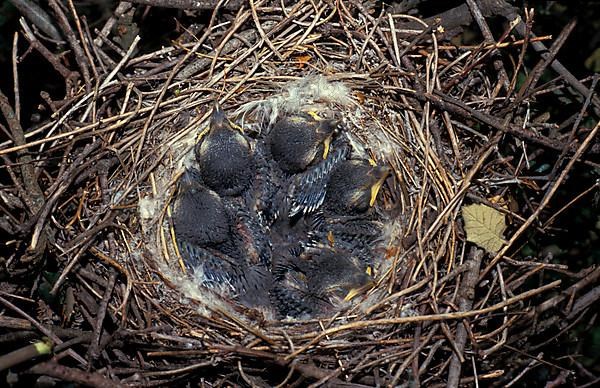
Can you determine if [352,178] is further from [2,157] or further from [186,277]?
[2,157]

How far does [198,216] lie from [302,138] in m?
0.42

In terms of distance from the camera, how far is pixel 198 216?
2322 millimetres

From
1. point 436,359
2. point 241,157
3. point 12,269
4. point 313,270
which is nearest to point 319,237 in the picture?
point 313,270

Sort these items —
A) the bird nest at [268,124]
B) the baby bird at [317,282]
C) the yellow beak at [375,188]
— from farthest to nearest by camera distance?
the yellow beak at [375,188]
the baby bird at [317,282]
the bird nest at [268,124]

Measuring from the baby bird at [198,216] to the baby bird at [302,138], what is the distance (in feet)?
0.90

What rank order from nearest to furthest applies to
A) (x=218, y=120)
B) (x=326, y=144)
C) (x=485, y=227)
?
(x=485, y=227) → (x=218, y=120) → (x=326, y=144)

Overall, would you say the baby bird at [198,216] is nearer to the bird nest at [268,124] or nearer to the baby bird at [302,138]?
the bird nest at [268,124]

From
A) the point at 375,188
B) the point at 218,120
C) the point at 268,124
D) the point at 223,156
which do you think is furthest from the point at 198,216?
the point at 375,188

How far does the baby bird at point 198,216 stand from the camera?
→ 2.33 meters

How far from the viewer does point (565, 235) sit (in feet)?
8.63

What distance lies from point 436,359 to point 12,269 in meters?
1.25

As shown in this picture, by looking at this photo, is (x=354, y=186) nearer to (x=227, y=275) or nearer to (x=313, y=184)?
(x=313, y=184)

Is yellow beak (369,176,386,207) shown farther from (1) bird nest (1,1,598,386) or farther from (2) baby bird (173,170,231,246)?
(2) baby bird (173,170,231,246)

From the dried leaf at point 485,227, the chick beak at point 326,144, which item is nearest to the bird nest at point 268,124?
the dried leaf at point 485,227
